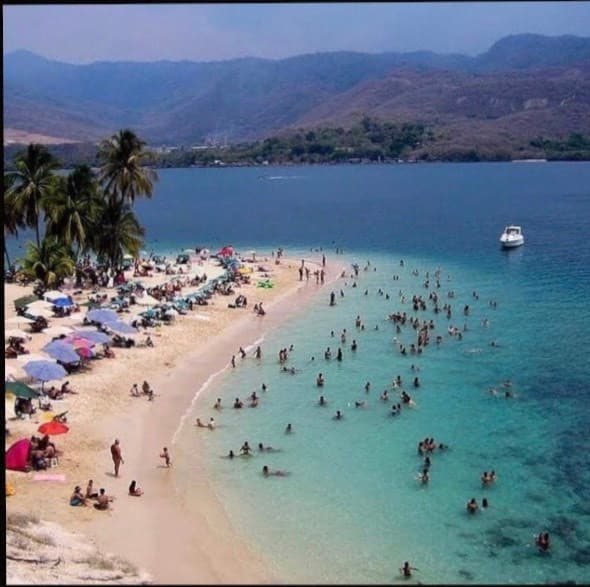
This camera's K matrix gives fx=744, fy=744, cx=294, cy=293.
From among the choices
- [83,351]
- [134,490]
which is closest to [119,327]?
[83,351]

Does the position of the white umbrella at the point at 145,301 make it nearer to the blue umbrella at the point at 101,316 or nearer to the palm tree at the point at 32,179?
the blue umbrella at the point at 101,316

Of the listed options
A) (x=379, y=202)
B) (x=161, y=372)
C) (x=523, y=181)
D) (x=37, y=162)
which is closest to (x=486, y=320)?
(x=161, y=372)

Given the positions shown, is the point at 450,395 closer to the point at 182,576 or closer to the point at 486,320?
the point at 486,320

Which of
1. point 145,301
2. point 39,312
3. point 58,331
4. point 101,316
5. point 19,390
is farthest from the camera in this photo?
point 145,301

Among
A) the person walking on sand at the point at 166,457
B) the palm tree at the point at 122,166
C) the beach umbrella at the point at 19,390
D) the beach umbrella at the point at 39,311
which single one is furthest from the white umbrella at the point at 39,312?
the palm tree at the point at 122,166

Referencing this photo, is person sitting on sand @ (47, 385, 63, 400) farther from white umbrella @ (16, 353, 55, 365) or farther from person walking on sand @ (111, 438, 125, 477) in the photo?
person walking on sand @ (111, 438, 125, 477)

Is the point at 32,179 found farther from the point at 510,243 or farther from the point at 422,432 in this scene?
the point at 510,243
